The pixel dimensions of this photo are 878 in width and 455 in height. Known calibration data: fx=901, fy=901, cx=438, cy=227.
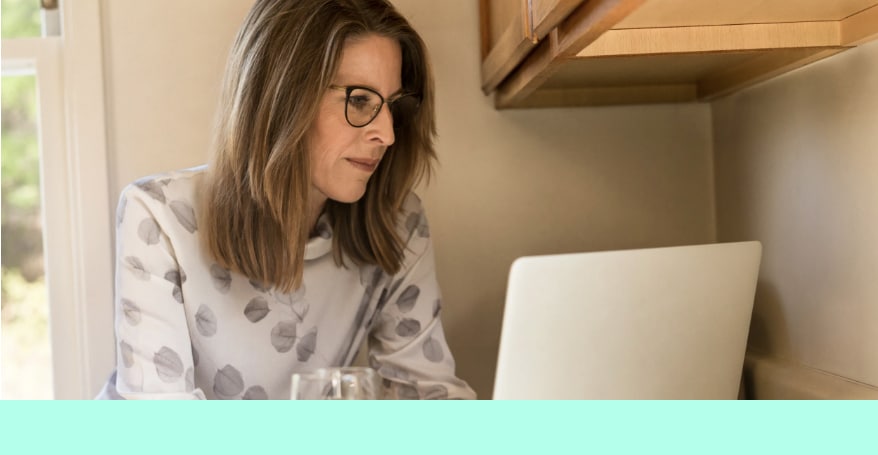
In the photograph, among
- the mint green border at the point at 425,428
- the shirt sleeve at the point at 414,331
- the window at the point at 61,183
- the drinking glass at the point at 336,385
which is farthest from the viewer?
the window at the point at 61,183

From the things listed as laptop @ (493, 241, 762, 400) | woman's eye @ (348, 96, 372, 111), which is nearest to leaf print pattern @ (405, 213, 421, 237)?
woman's eye @ (348, 96, 372, 111)

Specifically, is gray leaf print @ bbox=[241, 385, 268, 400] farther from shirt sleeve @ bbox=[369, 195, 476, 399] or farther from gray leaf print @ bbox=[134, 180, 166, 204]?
gray leaf print @ bbox=[134, 180, 166, 204]

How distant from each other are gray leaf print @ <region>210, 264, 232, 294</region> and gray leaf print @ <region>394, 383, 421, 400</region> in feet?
1.03

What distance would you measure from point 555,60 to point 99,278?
37.2 inches

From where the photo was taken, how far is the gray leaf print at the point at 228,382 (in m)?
1.31

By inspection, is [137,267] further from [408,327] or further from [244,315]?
[408,327]

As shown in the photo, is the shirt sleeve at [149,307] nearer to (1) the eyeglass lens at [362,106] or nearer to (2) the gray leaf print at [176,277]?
(2) the gray leaf print at [176,277]

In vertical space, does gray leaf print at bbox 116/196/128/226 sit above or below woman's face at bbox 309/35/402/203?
below

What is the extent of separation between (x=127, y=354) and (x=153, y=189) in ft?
0.78

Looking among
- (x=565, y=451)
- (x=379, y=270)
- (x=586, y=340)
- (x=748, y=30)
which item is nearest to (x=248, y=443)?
(x=565, y=451)

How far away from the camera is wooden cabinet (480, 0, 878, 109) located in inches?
36.1

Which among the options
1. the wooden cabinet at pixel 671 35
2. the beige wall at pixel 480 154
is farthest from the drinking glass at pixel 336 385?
the beige wall at pixel 480 154

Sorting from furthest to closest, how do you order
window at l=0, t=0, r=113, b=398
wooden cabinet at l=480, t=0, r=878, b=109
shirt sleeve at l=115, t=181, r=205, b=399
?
window at l=0, t=0, r=113, b=398 → shirt sleeve at l=115, t=181, r=205, b=399 → wooden cabinet at l=480, t=0, r=878, b=109

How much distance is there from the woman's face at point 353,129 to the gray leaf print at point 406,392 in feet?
1.04
